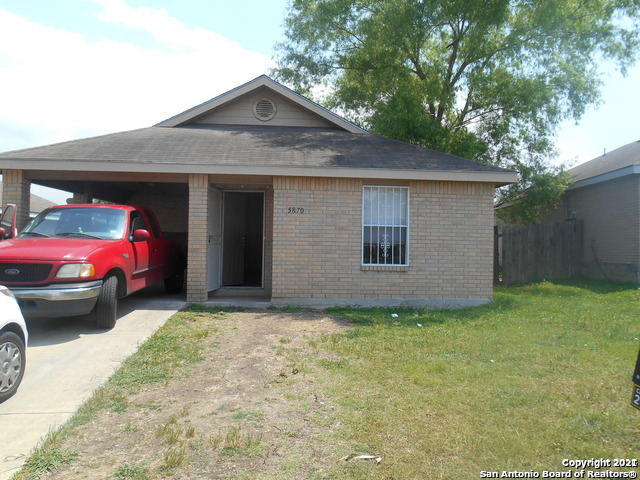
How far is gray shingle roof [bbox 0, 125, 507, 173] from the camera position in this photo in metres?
9.68

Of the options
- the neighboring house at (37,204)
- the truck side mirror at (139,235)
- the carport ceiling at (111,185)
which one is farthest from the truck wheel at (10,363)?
the neighboring house at (37,204)

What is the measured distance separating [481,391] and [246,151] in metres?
7.30

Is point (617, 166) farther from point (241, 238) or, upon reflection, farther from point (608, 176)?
point (241, 238)

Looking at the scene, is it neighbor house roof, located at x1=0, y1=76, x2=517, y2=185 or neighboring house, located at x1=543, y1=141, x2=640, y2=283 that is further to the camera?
neighboring house, located at x1=543, y1=141, x2=640, y2=283

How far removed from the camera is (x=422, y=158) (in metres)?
10.6

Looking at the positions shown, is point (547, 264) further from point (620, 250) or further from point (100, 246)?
point (100, 246)

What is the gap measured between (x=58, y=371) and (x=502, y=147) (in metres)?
16.5

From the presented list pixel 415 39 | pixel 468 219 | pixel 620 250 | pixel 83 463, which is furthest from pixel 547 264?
pixel 83 463

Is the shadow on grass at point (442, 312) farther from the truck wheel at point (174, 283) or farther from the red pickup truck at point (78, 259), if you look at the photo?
the truck wheel at point (174, 283)

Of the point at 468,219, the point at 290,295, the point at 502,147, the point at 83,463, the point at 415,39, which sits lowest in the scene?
the point at 83,463

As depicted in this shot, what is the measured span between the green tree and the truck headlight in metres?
11.8

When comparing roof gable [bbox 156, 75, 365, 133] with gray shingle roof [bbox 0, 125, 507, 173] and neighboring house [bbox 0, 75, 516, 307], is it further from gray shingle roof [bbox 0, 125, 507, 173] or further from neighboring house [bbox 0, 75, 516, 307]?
neighboring house [bbox 0, 75, 516, 307]

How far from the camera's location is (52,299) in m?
6.36

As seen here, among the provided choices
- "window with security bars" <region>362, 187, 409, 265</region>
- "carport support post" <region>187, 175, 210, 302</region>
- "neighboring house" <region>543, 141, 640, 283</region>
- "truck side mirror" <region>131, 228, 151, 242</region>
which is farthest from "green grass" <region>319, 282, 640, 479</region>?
"neighboring house" <region>543, 141, 640, 283</region>
